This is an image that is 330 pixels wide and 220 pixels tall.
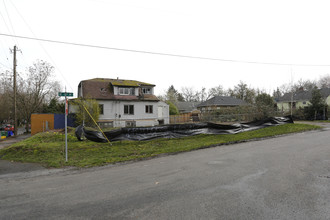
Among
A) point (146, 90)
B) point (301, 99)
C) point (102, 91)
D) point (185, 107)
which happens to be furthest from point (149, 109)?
point (301, 99)

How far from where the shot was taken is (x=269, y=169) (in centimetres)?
571

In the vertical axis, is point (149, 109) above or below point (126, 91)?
below

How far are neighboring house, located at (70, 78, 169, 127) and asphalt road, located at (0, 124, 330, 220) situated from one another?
19.2 m

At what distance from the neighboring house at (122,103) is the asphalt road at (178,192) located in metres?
19.2

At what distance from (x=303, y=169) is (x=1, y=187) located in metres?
8.86

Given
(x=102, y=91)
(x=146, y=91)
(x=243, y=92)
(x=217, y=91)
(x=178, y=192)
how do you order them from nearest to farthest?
(x=178, y=192)
(x=102, y=91)
(x=146, y=91)
(x=243, y=92)
(x=217, y=91)

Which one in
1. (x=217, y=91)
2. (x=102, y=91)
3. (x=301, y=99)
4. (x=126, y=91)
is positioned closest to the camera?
(x=102, y=91)

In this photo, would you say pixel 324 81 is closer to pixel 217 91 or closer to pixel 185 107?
pixel 217 91

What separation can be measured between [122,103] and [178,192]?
2318cm

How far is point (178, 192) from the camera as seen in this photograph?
4.16m

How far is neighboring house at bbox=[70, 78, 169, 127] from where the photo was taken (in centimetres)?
2536

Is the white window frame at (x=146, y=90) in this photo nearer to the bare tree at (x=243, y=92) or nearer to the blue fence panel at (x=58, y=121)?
the blue fence panel at (x=58, y=121)

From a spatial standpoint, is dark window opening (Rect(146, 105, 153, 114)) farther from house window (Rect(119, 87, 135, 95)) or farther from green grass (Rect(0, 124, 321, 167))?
green grass (Rect(0, 124, 321, 167))

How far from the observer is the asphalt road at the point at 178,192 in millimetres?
3299
